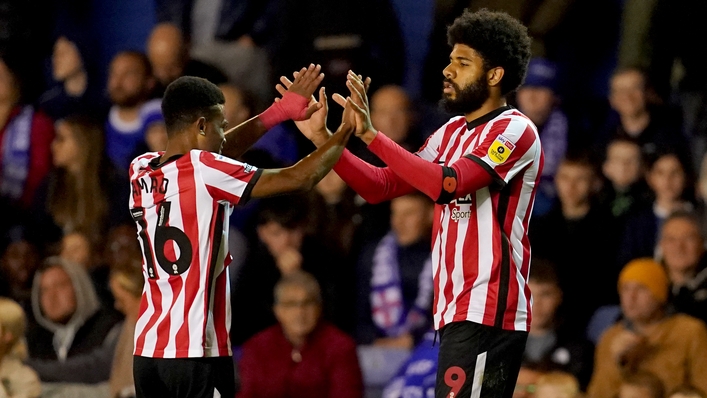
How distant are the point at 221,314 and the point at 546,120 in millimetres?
3274

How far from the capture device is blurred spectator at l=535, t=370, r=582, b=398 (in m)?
5.69

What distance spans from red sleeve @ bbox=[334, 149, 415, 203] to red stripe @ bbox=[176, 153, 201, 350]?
1.98 ft

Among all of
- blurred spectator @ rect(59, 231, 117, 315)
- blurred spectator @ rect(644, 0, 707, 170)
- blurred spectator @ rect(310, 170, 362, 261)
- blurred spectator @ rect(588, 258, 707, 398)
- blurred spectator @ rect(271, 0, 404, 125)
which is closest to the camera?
blurred spectator @ rect(588, 258, 707, 398)

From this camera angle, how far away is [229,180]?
3.79 m

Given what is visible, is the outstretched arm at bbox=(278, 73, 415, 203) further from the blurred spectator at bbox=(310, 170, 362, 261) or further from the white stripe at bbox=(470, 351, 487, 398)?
the blurred spectator at bbox=(310, 170, 362, 261)

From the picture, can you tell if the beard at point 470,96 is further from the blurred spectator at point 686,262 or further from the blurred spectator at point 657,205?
the blurred spectator at point 657,205

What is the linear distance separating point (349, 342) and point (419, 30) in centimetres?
237

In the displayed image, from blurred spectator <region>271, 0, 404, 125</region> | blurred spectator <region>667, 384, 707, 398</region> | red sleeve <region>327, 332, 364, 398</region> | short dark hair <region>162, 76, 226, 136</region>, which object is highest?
blurred spectator <region>271, 0, 404, 125</region>

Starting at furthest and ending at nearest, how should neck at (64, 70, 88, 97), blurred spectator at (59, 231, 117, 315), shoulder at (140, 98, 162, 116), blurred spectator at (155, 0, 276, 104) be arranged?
neck at (64, 70, 88, 97)
shoulder at (140, 98, 162, 116)
blurred spectator at (155, 0, 276, 104)
blurred spectator at (59, 231, 117, 315)

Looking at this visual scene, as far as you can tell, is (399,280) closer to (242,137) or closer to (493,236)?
(242,137)

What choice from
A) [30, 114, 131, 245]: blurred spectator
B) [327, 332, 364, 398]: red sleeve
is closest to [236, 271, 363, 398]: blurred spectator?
[327, 332, 364, 398]: red sleeve

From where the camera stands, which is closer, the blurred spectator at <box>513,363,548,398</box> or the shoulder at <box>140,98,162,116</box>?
the blurred spectator at <box>513,363,548,398</box>

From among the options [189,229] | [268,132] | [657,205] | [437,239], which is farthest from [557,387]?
[189,229]

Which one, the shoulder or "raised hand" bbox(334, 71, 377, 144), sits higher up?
the shoulder
